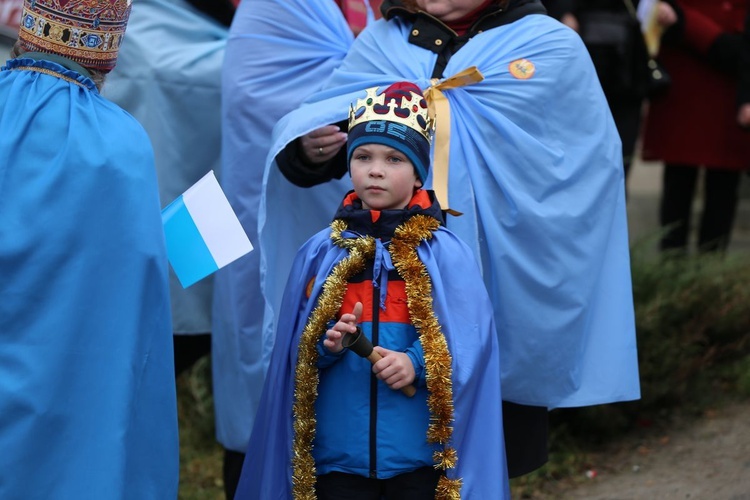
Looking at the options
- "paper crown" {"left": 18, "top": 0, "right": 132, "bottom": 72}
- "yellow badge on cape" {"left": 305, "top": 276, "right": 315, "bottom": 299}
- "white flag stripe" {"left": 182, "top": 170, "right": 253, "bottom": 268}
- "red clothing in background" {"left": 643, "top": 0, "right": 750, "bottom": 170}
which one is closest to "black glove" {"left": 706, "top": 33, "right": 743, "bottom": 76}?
"red clothing in background" {"left": 643, "top": 0, "right": 750, "bottom": 170}

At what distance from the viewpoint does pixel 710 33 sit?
21.1ft

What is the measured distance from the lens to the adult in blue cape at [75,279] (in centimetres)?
280

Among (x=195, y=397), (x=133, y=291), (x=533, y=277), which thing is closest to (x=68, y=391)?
(x=133, y=291)

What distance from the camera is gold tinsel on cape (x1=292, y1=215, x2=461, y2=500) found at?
3104 mm

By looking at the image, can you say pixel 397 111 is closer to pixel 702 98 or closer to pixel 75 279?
pixel 75 279

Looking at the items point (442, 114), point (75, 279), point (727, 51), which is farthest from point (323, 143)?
point (727, 51)

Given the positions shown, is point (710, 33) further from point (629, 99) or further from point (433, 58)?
point (433, 58)

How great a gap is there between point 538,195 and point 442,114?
36cm

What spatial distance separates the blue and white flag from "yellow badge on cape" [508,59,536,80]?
974 millimetres

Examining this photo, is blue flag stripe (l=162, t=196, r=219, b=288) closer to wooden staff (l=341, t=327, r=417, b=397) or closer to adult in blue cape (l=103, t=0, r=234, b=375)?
wooden staff (l=341, t=327, r=417, b=397)

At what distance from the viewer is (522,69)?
144 inches

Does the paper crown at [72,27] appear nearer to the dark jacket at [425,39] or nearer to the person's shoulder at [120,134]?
the person's shoulder at [120,134]

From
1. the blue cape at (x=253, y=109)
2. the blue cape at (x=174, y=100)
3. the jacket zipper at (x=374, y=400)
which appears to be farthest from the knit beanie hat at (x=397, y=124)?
the blue cape at (x=174, y=100)

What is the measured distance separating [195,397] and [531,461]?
2477 mm
